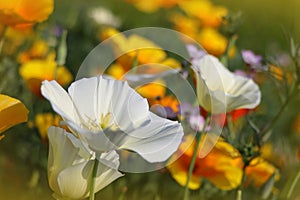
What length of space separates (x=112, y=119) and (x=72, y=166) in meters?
0.07

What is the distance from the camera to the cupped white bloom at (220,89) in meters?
0.91

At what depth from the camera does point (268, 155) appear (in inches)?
51.5

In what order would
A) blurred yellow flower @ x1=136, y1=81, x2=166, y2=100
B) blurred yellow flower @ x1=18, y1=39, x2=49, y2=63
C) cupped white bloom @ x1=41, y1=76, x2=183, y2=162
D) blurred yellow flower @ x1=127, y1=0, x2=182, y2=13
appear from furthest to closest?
blurred yellow flower @ x1=127, y1=0, x2=182, y2=13 < blurred yellow flower @ x1=18, y1=39, x2=49, y2=63 < blurred yellow flower @ x1=136, y1=81, x2=166, y2=100 < cupped white bloom @ x1=41, y1=76, x2=183, y2=162

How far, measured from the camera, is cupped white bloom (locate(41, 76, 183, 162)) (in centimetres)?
67

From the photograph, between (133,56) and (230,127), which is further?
(133,56)

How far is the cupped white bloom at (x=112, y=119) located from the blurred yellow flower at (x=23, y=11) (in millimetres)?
343

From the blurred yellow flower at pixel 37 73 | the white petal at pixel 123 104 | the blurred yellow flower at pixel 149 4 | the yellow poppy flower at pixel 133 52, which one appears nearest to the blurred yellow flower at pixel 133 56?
the yellow poppy flower at pixel 133 52

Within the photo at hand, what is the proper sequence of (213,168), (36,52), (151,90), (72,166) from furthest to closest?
(36,52), (151,90), (213,168), (72,166)

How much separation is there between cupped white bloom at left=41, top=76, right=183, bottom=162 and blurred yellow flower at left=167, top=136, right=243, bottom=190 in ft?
0.97

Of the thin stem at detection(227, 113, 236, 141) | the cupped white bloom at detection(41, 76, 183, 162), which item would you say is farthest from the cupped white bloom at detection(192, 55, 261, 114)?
the cupped white bloom at detection(41, 76, 183, 162)

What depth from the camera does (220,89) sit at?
96 cm

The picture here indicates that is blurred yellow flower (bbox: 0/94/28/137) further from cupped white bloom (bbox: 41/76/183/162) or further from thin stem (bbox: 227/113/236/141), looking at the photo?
thin stem (bbox: 227/113/236/141)

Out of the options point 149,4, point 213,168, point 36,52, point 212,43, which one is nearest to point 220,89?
point 213,168

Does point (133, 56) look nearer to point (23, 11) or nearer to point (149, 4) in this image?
point (23, 11)
